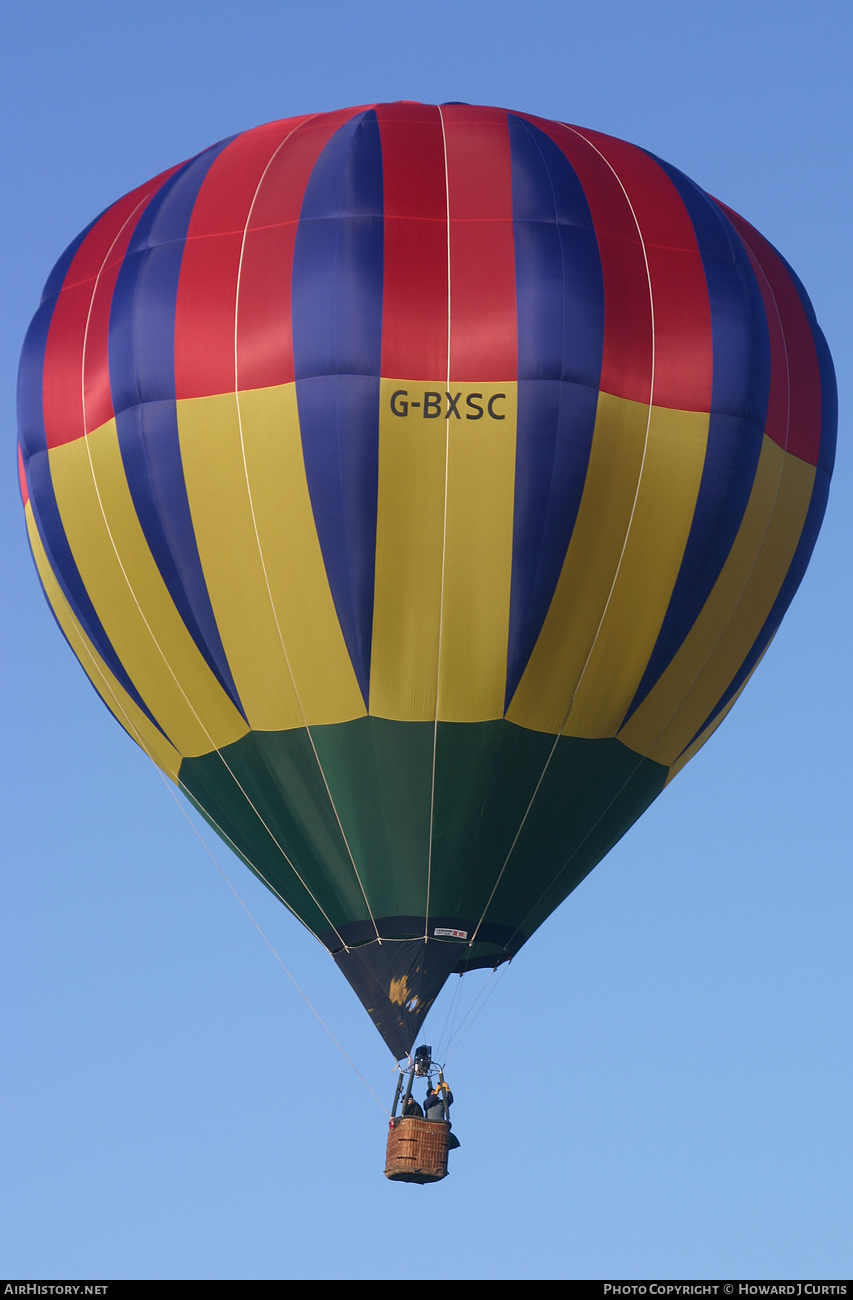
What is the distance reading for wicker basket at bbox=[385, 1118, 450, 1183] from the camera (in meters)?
17.1

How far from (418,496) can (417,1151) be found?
4.46 meters

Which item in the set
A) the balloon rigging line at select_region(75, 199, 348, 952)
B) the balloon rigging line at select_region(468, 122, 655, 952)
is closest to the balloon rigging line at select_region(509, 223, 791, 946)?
the balloon rigging line at select_region(468, 122, 655, 952)

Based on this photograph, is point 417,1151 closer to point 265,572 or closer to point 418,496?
point 265,572

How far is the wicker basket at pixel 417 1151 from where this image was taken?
56.2 feet

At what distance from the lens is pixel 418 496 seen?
17344mm

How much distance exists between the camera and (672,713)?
18672mm

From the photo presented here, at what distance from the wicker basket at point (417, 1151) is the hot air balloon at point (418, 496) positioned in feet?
2.43

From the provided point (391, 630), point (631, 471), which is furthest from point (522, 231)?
point (391, 630)

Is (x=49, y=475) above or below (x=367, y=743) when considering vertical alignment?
above

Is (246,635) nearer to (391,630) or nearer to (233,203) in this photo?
(391,630)

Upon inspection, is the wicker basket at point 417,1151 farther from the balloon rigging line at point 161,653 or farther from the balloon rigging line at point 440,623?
the balloon rigging line at point 161,653

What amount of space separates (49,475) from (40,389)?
26.1 inches

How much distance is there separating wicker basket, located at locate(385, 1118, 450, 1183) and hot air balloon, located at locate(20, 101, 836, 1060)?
74 centimetres

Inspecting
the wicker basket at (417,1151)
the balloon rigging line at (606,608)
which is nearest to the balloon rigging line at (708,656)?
the balloon rigging line at (606,608)
